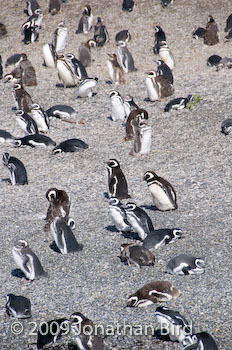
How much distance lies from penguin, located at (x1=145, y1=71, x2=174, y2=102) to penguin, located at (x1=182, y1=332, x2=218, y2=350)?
975 cm

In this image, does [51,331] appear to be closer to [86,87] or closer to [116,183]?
[116,183]

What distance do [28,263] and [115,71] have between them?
9189mm

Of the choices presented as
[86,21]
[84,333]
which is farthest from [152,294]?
[86,21]

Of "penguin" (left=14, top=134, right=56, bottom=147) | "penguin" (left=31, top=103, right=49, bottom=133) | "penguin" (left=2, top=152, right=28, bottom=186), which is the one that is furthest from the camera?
"penguin" (left=31, top=103, right=49, bottom=133)

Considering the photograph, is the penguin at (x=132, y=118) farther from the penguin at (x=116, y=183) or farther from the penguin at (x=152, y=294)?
the penguin at (x=152, y=294)

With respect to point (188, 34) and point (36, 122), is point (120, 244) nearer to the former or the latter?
point (36, 122)

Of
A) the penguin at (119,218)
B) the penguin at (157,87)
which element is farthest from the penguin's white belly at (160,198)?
the penguin at (157,87)

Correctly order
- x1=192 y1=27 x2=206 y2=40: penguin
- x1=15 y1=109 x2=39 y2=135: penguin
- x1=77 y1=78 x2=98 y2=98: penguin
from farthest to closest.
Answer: x1=192 y1=27 x2=206 y2=40: penguin, x1=77 y1=78 x2=98 y2=98: penguin, x1=15 y1=109 x2=39 y2=135: penguin

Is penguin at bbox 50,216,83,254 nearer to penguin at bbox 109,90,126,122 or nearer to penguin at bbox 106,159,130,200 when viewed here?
penguin at bbox 106,159,130,200

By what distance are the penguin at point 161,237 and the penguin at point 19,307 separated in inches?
74.3

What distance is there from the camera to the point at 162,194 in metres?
10.3

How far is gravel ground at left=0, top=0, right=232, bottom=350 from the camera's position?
7.67m

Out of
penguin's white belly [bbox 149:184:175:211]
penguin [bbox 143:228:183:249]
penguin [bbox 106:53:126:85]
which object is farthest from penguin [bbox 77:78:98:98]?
penguin [bbox 143:228:183:249]

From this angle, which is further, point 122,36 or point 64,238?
point 122,36
